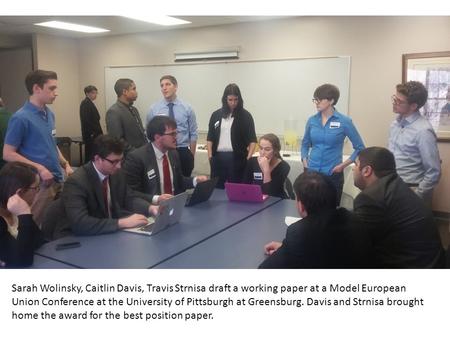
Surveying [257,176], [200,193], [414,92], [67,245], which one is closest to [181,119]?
[257,176]

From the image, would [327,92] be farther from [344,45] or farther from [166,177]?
[344,45]

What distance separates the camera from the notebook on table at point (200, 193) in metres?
2.28

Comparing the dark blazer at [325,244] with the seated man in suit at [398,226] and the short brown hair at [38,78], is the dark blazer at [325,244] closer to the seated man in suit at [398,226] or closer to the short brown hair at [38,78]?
the seated man in suit at [398,226]

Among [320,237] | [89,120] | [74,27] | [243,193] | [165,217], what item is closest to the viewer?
[320,237]

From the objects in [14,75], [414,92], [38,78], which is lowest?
[414,92]

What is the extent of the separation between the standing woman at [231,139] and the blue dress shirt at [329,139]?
1.87ft

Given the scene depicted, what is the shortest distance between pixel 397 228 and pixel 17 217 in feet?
4.96

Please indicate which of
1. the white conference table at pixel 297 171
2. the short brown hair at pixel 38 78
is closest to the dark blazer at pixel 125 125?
the short brown hair at pixel 38 78

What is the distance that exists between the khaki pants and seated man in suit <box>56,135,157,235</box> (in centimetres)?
21

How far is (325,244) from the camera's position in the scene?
1341 mm

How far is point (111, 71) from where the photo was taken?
5.73 meters

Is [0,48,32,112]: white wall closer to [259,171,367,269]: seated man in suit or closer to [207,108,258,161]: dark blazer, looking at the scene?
[207,108,258,161]: dark blazer

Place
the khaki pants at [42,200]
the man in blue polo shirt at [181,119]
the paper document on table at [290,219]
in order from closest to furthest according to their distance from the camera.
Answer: the khaki pants at [42,200] → the paper document on table at [290,219] → the man in blue polo shirt at [181,119]
